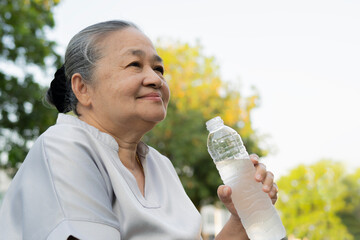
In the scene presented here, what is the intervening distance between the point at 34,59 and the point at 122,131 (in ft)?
33.4

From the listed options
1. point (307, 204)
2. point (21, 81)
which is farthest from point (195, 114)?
point (307, 204)

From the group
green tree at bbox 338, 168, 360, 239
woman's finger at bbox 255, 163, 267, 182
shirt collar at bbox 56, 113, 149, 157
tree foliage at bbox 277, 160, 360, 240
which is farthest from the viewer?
green tree at bbox 338, 168, 360, 239

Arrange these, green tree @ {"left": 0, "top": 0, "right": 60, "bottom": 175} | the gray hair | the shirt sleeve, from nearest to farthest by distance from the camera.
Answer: the shirt sleeve, the gray hair, green tree @ {"left": 0, "top": 0, "right": 60, "bottom": 175}

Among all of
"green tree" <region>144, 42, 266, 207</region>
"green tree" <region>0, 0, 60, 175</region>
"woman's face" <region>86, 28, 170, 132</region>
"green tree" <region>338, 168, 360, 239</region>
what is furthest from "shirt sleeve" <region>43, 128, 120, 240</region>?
"green tree" <region>338, 168, 360, 239</region>

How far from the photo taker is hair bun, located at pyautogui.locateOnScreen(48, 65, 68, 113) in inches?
88.9

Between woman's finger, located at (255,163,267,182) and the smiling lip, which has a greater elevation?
the smiling lip

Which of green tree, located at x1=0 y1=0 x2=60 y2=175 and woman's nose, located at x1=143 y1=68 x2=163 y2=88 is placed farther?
green tree, located at x1=0 y1=0 x2=60 y2=175

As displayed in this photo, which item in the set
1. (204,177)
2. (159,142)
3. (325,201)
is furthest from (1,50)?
(325,201)

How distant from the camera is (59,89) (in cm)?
228

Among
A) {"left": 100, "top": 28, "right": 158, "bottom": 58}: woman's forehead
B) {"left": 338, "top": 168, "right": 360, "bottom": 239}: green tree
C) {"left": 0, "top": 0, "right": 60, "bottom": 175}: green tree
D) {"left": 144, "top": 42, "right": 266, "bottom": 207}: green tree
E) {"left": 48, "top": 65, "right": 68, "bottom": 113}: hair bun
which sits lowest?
{"left": 338, "top": 168, "right": 360, "bottom": 239}: green tree

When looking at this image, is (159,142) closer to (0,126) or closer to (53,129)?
(0,126)

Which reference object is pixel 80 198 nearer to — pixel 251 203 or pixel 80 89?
pixel 80 89

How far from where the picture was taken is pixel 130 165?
2.07 meters

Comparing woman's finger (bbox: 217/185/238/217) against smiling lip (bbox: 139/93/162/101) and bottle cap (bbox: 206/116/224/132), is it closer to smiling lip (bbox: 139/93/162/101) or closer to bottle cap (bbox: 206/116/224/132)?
bottle cap (bbox: 206/116/224/132)
